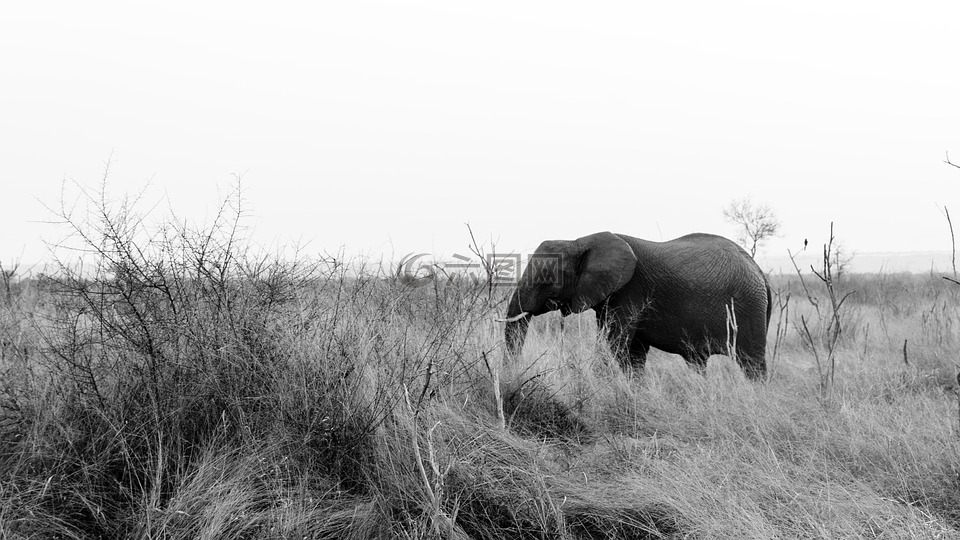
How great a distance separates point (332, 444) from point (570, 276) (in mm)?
3806

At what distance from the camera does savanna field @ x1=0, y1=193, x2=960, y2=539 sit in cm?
289

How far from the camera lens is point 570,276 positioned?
668 centimetres

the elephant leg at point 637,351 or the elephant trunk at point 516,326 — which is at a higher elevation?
the elephant trunk at point 516,326

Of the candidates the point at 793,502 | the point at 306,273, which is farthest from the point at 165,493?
the point at 793,502

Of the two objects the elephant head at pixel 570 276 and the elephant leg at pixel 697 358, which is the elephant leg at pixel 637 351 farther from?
the elephant head at pixel 570 276

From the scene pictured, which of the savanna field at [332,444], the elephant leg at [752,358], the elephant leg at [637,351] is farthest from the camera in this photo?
the elephant leg at [637,351]

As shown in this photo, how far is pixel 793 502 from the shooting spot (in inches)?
116

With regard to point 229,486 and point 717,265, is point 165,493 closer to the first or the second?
point 229,486

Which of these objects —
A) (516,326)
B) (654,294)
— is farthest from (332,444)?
(654,294)

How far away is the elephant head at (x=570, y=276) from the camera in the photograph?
6.36 meters

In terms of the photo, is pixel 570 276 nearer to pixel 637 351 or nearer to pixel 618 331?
pixel 618 331

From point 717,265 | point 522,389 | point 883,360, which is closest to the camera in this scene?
point 522,389

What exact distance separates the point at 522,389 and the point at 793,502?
1931mm

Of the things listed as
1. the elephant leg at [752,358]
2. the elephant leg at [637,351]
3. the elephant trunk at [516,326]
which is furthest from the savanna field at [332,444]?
the elephant leg at [637,351]
